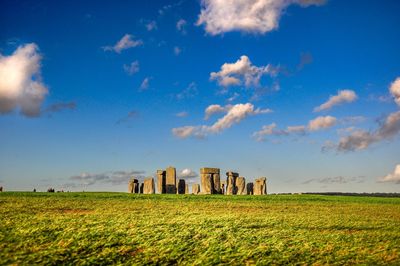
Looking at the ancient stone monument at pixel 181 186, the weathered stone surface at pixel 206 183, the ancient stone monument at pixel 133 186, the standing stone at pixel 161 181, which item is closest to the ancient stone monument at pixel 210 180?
the weathered stone surface at pixel 206 183

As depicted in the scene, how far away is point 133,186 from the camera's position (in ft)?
92.9

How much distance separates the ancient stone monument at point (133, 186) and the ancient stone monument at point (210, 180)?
5507mm

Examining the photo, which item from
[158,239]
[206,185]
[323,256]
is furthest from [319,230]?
[206,185]

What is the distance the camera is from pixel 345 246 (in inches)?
262

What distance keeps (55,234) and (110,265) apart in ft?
5.88

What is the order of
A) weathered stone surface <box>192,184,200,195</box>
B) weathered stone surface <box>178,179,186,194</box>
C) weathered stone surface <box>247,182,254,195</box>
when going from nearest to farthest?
weathered stone surface <box>178,179,186,194</box>, weathered stone surface <box>192,184,200,195</box>, weathered stone surface <box>247,182,254,195</box>

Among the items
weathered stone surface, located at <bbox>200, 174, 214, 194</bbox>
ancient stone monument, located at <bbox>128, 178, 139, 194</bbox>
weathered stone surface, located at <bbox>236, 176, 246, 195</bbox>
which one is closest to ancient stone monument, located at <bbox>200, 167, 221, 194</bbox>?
weathered stone surface, located at <bbox>200, 174, 214, 194</bbox>

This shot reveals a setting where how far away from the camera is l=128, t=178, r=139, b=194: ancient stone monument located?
1114 inches

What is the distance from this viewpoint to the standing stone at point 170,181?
2695 cm

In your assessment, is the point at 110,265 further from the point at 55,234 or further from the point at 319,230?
the point at 319,230

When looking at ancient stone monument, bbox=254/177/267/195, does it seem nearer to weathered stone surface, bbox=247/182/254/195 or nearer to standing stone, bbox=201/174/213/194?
weathered stone surface, bbox=247/182/254/195

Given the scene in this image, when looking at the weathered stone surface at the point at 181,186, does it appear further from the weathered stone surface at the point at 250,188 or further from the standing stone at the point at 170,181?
the weathered stone surface at the point at 250,188

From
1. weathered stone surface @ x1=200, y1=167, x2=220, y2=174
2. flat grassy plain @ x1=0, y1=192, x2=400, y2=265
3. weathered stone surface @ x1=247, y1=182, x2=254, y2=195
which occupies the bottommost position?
flat grassy plain @ x1=0, y1=192, x2=400, y2=265

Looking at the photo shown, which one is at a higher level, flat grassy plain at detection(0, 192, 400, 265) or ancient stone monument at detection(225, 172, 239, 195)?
ancient stone monument at detection(225, 172, 239, 195)
